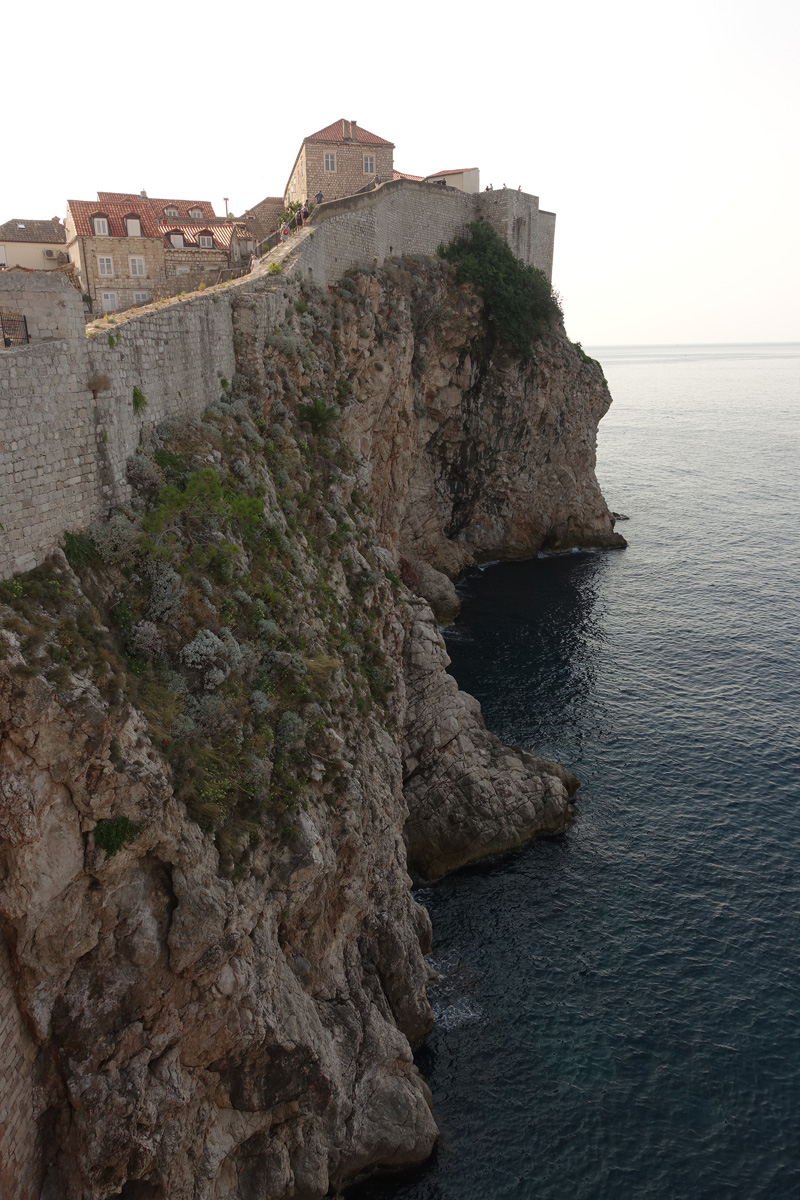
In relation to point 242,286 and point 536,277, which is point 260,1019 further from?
point 536,277

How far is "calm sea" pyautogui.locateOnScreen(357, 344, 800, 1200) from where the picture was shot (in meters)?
21.6

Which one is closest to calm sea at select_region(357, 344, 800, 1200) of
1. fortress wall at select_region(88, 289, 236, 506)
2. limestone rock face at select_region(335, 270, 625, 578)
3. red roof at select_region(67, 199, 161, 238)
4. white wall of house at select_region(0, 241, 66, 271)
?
limestone rock face at select_region(335, 270, 625, 578)

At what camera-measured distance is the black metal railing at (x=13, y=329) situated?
15.8 metres

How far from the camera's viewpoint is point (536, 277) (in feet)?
205

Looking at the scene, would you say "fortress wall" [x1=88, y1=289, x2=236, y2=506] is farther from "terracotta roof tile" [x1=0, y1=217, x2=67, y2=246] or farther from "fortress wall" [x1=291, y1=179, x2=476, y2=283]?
"terracotta roof tile" [x1=0, y1=217, x2=67, y2=246]

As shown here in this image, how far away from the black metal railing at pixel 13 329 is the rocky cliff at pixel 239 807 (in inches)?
161

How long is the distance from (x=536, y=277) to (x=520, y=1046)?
179 feet

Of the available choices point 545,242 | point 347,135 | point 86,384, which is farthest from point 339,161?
point 86,384

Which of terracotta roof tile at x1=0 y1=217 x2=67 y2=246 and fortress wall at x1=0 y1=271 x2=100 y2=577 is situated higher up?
terracotta roof tile at x1=0 y1=217 x2=67 y2=246

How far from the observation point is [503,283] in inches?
2334

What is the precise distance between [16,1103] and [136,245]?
110 feet

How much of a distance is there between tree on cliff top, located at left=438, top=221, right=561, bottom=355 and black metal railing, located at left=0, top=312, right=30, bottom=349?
45.9 m

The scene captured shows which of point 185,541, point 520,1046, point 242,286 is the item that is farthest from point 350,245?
point 520,1046

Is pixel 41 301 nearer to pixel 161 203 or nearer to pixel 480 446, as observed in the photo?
pixel 161 203
